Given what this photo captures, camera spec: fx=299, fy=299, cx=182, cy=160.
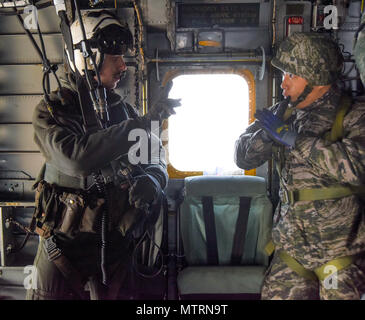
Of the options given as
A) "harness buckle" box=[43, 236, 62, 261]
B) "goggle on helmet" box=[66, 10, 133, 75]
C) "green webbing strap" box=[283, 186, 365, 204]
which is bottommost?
"harness buckle" box=[43, 236, 62, 261]

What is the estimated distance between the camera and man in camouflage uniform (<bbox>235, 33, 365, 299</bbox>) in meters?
1.94

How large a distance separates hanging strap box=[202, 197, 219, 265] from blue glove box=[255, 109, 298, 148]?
1.34 metres

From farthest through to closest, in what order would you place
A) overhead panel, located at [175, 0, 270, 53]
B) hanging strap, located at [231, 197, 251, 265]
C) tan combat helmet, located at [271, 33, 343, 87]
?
1. overhead panel, located at [175, 0, 270, 53]
2. hanging strap, located at [231, 197, 251, 265]
3. tan combat helmet, located at [271, 33, 343, 87]

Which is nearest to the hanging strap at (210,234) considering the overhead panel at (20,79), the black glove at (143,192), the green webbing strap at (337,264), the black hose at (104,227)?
the black glove at (143,192)

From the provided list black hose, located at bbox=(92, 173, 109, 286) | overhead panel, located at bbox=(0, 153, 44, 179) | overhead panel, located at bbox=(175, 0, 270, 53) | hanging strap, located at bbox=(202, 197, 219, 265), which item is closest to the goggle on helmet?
black hose, located at bbox=(92, 173, 109, 286)

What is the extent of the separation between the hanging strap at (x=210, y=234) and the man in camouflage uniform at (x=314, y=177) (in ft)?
3.15

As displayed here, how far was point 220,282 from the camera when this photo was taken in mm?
3055

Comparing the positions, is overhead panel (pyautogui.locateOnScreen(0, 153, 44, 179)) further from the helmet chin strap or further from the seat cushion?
the helmet chin strap

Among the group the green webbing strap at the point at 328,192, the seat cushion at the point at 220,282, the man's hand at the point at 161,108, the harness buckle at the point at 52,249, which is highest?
the man's hand at the point at 161,108

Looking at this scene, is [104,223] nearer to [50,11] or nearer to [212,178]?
[212,178]

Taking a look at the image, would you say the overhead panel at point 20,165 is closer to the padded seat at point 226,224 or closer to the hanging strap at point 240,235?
the padded seat at point 226,224

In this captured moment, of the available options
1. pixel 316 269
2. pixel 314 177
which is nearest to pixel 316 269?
pixel 316 269

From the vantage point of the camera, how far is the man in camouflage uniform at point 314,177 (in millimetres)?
1942

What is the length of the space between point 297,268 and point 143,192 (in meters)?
1.24
